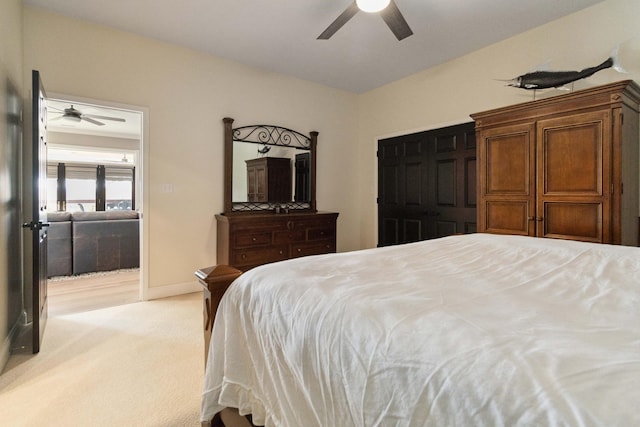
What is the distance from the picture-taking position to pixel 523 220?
262 cm

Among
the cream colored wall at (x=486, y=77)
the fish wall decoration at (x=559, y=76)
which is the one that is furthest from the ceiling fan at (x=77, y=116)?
the fish wall decoration at (x=559, y=76)

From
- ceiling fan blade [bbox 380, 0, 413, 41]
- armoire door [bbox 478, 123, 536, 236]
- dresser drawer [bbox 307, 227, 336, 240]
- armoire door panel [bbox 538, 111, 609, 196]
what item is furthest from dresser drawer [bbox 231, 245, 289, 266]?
armoire door panel [bbox 538, 111, 609, 196]

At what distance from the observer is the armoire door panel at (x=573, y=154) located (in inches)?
87.1

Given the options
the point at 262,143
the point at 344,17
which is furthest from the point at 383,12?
the point at 262,143

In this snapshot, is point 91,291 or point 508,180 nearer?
point 508,180

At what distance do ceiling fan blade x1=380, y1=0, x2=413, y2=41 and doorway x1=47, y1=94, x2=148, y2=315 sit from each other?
8.30 ft

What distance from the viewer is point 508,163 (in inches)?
106

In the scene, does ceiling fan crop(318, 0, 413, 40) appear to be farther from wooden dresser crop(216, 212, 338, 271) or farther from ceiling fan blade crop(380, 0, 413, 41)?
wooden dresser crop(216, 212, 338, 271)

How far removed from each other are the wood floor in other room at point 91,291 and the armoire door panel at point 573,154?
13.1ft

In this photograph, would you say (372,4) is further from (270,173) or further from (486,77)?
(270,173)

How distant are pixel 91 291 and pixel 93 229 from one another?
119cm

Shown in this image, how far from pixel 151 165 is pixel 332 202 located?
8.16ft

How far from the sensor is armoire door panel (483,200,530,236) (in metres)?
2.61

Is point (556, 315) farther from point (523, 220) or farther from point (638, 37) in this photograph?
point (638, 37)
